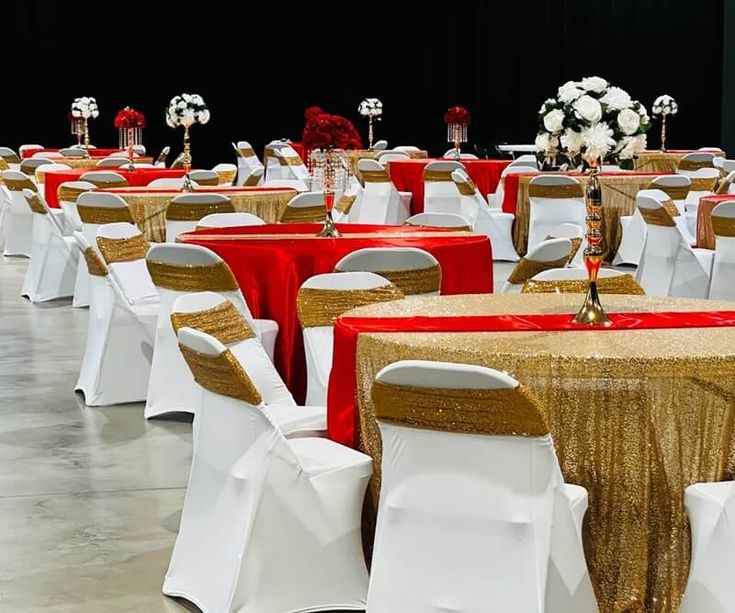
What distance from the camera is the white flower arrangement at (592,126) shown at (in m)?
4.27

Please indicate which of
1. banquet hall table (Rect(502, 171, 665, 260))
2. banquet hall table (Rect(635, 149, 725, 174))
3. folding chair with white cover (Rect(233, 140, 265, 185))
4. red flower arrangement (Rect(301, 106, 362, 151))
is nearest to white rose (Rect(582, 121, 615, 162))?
red flower arrangement (Rect(301, 106, 362, 151))

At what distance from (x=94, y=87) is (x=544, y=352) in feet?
68.8

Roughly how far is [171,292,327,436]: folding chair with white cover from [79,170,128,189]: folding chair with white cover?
7.13 m

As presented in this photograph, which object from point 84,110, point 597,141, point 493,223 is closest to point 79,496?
point 597,141

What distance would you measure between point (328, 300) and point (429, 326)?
1.06m

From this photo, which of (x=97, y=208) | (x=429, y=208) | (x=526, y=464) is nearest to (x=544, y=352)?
(x=526, y=464)

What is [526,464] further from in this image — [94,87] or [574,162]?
[94,87]

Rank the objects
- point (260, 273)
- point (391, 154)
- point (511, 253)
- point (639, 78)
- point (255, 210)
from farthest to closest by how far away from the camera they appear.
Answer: point (639, 78) < point (391, 154) < point (511, 253) < point (255, 210) < point (260, 273)

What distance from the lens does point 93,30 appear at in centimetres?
2342

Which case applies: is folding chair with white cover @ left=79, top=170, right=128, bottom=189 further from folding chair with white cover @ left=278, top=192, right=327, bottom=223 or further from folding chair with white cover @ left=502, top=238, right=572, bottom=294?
folding chair with white cover @ left=502, top=238, right=572, bottom=294

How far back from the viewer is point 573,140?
4.30 meters

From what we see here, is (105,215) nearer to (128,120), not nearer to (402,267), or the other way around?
(402,267)

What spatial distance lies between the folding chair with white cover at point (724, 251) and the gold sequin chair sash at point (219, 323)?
432cm

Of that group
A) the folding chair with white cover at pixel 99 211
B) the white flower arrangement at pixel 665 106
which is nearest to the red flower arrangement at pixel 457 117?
the white flower arrangement at pixel 665 106
